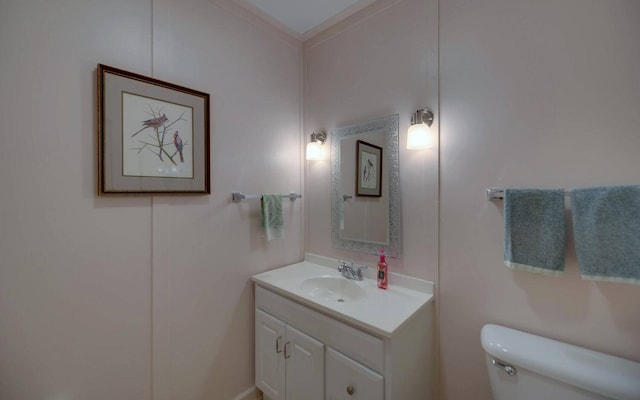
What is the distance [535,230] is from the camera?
3.42 feet

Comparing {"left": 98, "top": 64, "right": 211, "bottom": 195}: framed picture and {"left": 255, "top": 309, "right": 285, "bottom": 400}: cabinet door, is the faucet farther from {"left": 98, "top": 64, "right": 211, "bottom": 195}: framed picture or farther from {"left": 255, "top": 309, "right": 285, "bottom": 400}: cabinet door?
{"left": 98, "top": 64, "right": 211, "bottom": 195}: framed picture

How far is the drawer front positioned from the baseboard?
0.57m

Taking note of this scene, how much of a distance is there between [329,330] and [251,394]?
0.92m

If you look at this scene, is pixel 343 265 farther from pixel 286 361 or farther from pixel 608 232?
pixel 608 232

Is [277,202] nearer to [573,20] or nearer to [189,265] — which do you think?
[189,265]

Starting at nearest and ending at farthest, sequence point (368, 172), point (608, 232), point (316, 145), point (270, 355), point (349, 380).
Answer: point (608, 232)
point (349, 380)
point (270, 355)
point (368, 172)
point (316, 145)

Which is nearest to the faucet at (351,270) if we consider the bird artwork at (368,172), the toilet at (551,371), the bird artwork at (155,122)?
the bird artwork at (368,172)

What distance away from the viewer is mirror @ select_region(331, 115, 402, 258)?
153 cm

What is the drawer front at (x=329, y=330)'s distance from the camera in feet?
3.50

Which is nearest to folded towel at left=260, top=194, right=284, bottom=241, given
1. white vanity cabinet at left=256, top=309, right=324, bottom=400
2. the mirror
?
the mirror

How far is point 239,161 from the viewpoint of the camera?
1.63 metres

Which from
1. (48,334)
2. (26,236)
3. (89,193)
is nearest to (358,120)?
(89,193)

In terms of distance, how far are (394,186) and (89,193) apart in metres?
1.52

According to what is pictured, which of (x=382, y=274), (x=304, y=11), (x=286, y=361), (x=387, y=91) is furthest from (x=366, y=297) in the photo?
(x=304, y=11)
